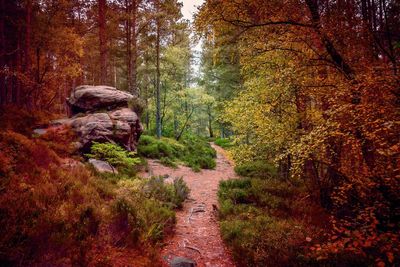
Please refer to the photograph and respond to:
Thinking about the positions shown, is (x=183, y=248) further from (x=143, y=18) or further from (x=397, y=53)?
(x=143, y=18)

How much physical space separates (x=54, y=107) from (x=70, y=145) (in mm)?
15679

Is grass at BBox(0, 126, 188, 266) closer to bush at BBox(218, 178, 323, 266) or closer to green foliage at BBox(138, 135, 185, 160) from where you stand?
bush at BBox(218, 178, 323, 266)

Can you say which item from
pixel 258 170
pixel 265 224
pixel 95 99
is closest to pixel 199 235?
pixel 265 224

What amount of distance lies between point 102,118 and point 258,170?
29.4 feet

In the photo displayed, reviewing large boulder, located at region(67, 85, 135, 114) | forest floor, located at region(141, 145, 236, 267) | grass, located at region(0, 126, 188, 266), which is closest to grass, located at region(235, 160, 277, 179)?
forest floor, located at region(141, 145, 236, 267)

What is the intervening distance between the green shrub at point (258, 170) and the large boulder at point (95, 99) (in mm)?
8104

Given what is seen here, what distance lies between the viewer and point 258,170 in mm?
13086

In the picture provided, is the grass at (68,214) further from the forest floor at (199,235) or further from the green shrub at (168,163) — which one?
the green shrub at (168,163)

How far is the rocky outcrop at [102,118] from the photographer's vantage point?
10672 millimetres

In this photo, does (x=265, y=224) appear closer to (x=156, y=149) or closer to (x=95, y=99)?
(x=156, y=149)

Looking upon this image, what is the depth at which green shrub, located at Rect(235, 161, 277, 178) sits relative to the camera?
12048 mm

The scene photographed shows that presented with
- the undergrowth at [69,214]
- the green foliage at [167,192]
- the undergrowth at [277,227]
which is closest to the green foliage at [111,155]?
the undergrowth at [69,214]

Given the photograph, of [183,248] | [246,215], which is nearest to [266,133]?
[246,215]

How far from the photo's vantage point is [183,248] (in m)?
5.91
